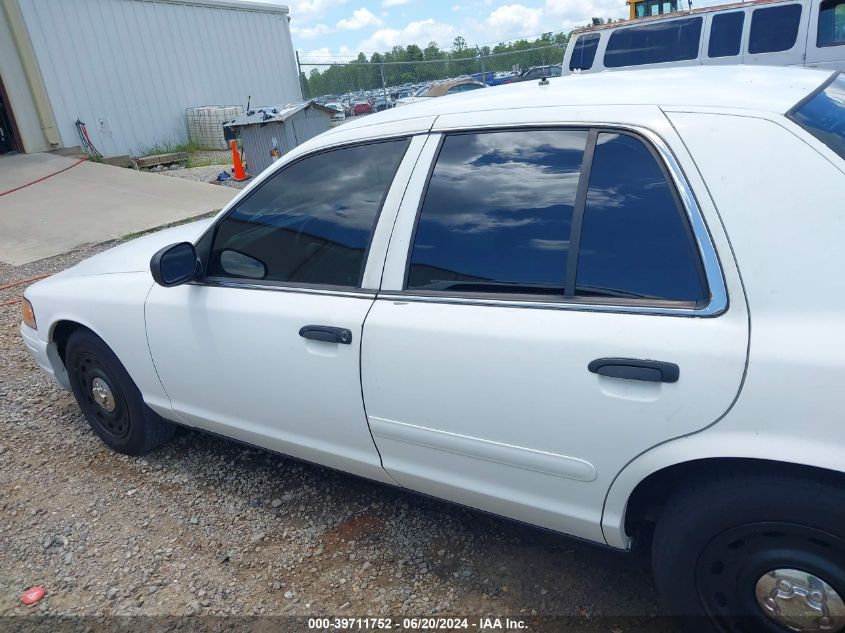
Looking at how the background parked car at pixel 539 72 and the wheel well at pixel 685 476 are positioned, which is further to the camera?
the background parked car at pixel 539 72

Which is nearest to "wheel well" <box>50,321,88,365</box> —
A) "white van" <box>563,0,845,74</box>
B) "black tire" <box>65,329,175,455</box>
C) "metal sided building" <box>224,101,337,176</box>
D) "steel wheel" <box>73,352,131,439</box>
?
"black tire" <box>65,329,175,455</box>

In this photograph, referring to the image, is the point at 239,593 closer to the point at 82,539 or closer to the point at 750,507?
the point at 82,539

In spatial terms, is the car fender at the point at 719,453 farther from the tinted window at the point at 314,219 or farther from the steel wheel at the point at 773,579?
the tinted window at the point at 314,219

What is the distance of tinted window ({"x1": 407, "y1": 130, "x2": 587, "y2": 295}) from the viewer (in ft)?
6.64

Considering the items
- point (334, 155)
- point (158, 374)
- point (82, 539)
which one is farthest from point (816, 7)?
point (82, 539)

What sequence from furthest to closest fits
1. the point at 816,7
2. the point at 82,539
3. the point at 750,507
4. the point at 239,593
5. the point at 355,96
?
1. the point at 355,96
2. the point at 816,7
3. the point at 82,539
4. the point at 239,593
5. the point at 750,507

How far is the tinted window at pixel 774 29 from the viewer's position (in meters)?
9.76

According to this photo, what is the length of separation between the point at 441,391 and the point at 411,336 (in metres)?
0.21

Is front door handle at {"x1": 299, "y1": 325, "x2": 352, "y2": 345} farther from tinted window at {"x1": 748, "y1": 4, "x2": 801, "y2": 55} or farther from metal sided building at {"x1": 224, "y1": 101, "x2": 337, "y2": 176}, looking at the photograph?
tinted window at {"x1": 748, "y1": 4, "x2": 801, "y2": 55}

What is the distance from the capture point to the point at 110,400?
3.46 m

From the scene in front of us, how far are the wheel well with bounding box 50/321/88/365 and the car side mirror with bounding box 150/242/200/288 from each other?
1023 mm

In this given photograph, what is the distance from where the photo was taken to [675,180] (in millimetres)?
1796

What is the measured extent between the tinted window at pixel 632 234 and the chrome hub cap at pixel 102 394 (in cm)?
264

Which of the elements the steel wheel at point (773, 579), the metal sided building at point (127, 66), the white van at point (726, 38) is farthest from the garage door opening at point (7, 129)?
the steel wheel at point (773, 579)
